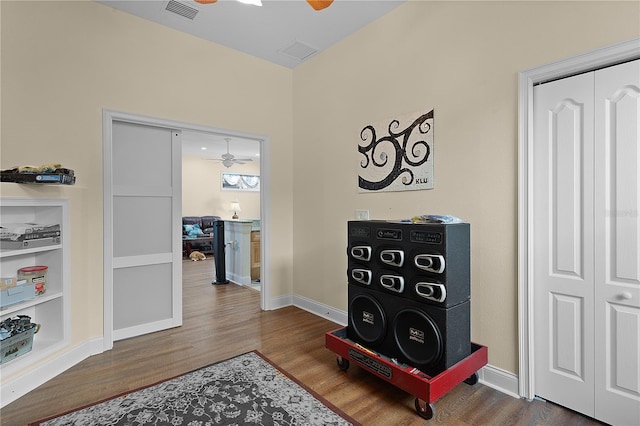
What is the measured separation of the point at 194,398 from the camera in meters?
2.05

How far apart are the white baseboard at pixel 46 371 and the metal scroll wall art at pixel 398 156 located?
274 cm

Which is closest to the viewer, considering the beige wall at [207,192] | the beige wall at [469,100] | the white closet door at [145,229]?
the beige wall at [469,100]

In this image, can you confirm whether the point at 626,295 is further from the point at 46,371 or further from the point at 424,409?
the point at 46,371

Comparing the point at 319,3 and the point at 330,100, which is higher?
the point at 330,100

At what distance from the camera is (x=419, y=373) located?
1987 mm

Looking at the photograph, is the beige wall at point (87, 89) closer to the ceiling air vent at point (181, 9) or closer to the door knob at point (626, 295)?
the ceiling air vent at point (181, 9)

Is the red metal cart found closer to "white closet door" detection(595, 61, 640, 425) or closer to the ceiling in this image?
"white closet door" detection(595, 61, 640, 425)

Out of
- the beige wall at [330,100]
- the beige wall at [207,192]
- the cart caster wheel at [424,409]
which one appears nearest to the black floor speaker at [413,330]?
the cart caster wheel at [424,409]

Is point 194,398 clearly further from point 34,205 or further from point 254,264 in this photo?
point 254,264

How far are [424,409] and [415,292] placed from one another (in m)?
0.66

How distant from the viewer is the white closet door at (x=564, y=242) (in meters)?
1.88

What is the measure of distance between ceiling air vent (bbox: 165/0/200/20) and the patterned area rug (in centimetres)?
304

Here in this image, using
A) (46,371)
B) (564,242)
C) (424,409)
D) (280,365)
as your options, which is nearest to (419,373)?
(424,409)

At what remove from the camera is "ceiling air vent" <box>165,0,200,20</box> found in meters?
2.80
